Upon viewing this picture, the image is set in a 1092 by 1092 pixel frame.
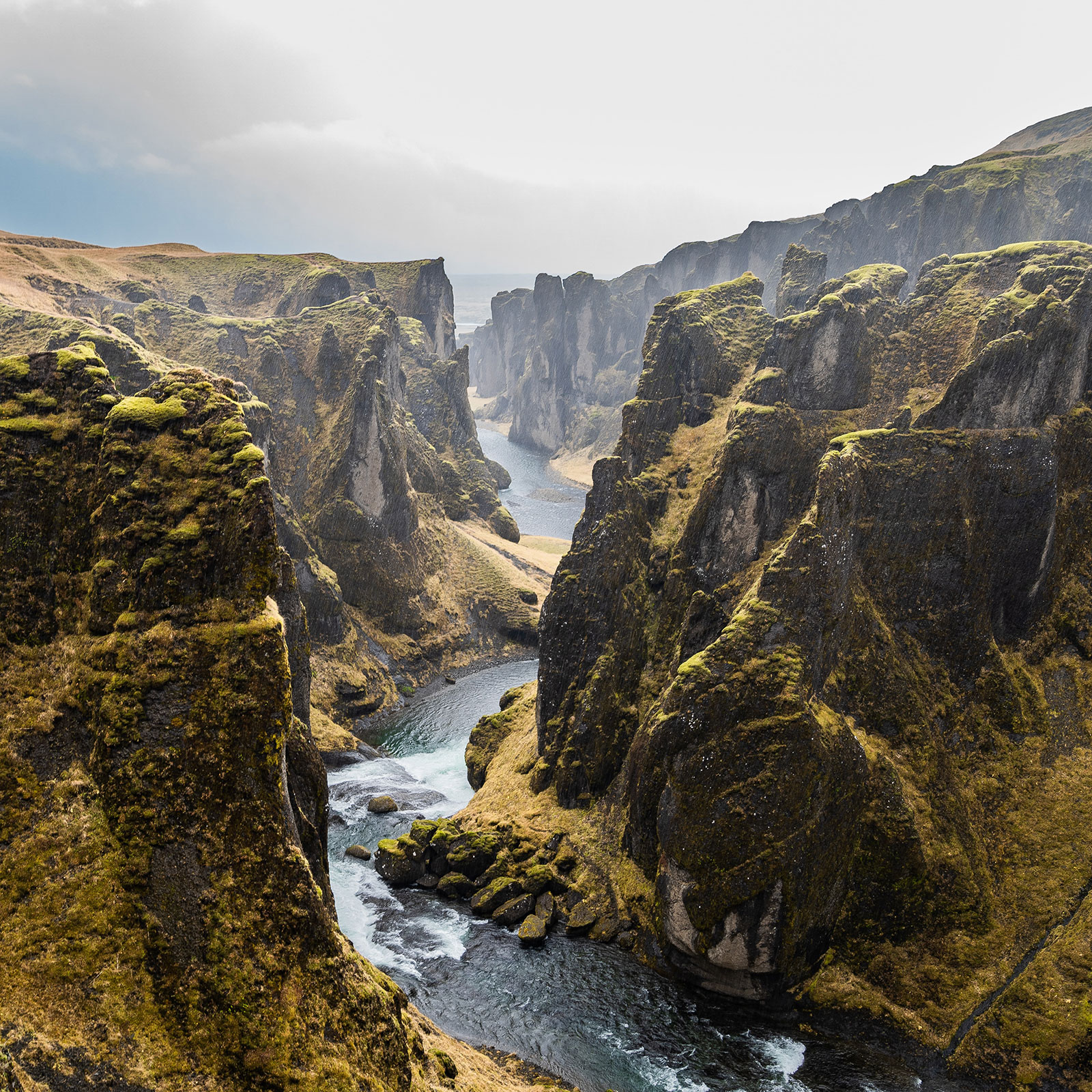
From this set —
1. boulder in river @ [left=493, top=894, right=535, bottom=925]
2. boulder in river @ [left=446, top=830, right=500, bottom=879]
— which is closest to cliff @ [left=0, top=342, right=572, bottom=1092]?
boulder in river @ [left=493, top=894, right=535, bottom=925]

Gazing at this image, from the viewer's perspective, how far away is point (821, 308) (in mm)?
57688

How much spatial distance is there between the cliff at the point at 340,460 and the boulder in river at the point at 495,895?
2677 centimetres

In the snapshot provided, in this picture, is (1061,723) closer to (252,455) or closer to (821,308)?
(821,308)

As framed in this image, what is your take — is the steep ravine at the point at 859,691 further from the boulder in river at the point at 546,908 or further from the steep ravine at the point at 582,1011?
the steep ravine at the point at 582,1011

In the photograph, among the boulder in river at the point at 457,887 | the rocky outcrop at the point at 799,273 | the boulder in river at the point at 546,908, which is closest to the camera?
the boulder in river at the point at 546,908

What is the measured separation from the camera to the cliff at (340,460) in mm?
83125

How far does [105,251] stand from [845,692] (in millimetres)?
172428

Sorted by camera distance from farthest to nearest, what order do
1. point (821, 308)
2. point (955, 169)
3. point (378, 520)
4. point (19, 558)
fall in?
point (955, 169), point (378, 520), point (821, 308), point (19, 558)

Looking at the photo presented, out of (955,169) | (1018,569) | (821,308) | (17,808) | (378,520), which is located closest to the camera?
(17,808)

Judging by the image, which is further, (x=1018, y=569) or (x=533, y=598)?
(x=533, y=598)

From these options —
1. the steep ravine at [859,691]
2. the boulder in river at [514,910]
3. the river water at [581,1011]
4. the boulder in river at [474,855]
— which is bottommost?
the river water at [581,1011]

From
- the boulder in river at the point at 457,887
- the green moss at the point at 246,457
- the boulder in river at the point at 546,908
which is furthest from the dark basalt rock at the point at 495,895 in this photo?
the green moss at the point at 246,457

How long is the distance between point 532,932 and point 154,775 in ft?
97.7

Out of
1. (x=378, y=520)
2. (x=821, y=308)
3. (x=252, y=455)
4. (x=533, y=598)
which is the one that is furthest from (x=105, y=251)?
(x=252, y=455)
